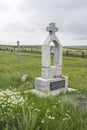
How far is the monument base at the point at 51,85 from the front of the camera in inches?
349

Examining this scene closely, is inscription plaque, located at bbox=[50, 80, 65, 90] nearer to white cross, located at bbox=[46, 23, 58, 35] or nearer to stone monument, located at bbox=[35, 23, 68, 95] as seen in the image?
stone monument, located at bbox=[35, 23, 68, 95]

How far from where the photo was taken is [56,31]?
31.0ft

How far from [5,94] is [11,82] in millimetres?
4741

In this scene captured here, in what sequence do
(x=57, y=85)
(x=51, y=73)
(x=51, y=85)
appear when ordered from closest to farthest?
(x=51, y=85) → (x=51, y=73) → (x=57, y=85)

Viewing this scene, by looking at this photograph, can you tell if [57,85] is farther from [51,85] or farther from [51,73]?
[51,73]

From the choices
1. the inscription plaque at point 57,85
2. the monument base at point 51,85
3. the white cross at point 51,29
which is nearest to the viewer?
the monument base at point 51,85

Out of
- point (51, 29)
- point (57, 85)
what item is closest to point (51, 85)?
point (57, 85)

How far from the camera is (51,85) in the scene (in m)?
9.01

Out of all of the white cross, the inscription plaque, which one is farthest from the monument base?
the white cross

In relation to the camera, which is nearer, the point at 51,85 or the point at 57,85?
the point at 51,85

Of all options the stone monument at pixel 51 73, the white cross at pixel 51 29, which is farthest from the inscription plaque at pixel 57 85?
the white cross at pixel 51 29

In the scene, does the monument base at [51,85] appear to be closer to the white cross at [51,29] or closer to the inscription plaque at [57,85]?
the inscription plaque at [57,85]

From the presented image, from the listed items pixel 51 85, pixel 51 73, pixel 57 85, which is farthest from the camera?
pixel 57 85

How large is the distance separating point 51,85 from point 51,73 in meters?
0.47
